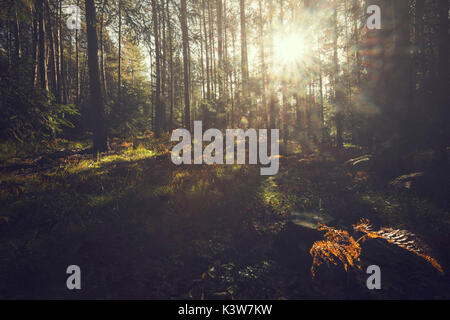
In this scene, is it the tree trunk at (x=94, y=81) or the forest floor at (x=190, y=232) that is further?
the tree trunk at (x=94, y=81)

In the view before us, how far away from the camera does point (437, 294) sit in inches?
123

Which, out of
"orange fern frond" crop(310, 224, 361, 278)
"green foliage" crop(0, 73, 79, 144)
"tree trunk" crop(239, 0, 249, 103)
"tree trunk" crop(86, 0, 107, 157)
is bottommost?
"orange fern frond" crop(310, 224, 361, 278)

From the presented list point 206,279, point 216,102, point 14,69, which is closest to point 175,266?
point 206,279

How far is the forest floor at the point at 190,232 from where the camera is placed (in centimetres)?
334

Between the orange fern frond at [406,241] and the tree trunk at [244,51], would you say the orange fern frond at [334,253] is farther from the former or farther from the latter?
the tree trunk at [244,51]

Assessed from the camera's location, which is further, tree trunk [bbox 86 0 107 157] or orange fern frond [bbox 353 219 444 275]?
tree trunk [bbox 86 0 107 157]

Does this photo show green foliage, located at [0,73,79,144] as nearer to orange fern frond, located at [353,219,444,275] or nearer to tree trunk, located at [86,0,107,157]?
tree trunk, located at [86,0,107,157]

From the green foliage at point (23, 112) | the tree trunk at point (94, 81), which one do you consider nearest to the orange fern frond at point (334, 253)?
the green foliage at point (23, 112)

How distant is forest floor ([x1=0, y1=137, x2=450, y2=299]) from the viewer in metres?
3.34

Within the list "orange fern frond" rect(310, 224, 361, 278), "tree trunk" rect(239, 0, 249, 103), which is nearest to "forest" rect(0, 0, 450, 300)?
"orange fern frond" rect(310, 224, 361, 278)

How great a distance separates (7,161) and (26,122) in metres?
2.71

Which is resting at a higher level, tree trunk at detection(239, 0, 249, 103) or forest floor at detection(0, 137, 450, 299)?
tree trunk at detection(239, 0, 249, 103)

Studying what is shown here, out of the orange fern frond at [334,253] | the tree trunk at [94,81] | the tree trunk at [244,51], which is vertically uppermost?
the tree trunk at [244,51]

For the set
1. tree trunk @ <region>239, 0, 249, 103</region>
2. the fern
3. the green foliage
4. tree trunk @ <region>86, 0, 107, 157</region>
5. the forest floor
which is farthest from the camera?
tree trunk @ <region>239, 0, 249, 103</region>
